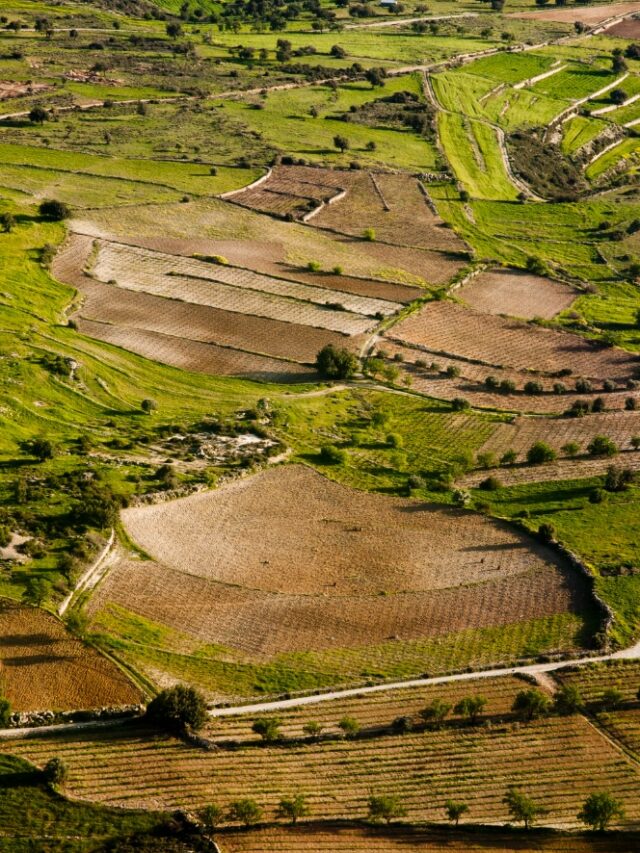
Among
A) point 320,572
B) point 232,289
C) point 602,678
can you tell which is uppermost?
point 320,572

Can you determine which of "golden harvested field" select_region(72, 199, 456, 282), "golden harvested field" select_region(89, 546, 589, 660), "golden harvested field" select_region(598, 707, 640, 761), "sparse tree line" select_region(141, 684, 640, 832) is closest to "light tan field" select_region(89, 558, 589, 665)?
"golden harvested field" select_region(89, 546, 589, 660)

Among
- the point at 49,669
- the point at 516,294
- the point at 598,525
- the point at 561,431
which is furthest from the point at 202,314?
the point at 49,669

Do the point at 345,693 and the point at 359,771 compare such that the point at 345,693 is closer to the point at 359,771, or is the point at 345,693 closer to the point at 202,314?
the point at 359,771

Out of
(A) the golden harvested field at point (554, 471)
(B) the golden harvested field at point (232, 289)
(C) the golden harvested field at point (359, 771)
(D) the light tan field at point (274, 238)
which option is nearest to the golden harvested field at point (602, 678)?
(C) the golden harvested field at point (359, 771)

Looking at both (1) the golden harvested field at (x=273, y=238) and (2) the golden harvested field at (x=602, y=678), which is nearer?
(2) the golden harvested field at (x=602, y=678)

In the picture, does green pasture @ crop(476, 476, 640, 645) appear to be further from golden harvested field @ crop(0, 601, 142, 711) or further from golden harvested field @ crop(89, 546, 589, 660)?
golden harvested field @ crop(0, 601, 142, 711)

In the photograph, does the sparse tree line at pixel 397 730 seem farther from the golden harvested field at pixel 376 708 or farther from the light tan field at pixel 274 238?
the light tan field at pixel 274 238
